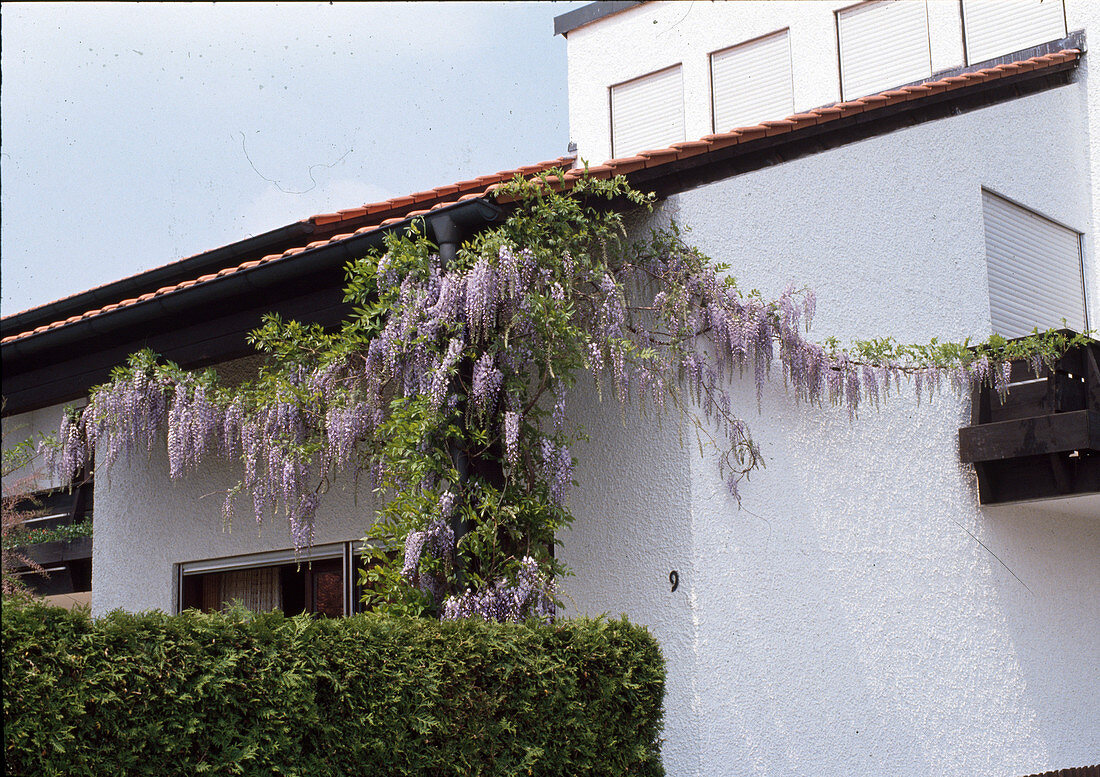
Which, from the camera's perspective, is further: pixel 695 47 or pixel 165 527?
pixel 695 47

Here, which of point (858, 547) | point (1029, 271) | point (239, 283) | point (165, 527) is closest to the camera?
point (239, 283)

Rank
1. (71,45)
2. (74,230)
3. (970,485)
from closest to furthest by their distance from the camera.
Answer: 1. (71,45)
2. (970,485)
3. (74,230)

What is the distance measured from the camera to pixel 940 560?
23.9 ft

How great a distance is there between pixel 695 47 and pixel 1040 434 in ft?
25.8

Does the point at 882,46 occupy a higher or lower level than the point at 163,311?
higher

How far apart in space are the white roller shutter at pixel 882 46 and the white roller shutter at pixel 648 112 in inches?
80.6

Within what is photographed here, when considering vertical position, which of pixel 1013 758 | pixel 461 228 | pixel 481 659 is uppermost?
pixel 461 228

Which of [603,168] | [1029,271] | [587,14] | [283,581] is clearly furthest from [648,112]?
[283,581]

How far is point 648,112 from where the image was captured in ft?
46.4

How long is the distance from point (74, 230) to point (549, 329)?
5677 millimetres

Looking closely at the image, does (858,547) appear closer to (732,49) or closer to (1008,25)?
(1008,25)

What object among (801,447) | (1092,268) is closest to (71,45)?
(801,447)

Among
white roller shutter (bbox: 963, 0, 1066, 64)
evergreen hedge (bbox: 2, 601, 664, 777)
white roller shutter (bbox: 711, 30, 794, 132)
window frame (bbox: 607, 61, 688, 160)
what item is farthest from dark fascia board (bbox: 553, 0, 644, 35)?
evergreen hedge (bbox: 2, 601, 664, 777)

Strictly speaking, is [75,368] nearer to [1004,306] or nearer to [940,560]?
[940,560]
